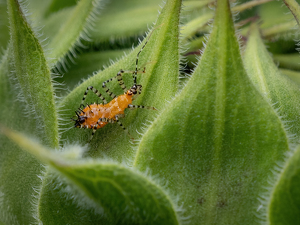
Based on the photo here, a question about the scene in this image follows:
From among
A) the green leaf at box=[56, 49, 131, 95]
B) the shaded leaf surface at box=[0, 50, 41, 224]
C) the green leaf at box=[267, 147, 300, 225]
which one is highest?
the green leaf at box=[267, 147, 300, 225]

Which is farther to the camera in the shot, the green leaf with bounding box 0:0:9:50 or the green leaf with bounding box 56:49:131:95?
the green leaf with bounding box 0:0:9:50

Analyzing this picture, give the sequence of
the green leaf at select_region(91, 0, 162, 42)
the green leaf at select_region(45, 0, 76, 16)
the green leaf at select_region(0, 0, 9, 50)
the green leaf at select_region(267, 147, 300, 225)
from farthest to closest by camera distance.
Answer: the green leaf at select_region(45, 0, 76, 16) → the green leaf at select_region(0, 0, 9, 50) → the green leaf at select_region(91, 0, 162, 42) → the green leaf at select_region(267, 147, 300, 225)

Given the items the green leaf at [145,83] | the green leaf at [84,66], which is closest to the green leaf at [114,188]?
the green leaf at [145,83]

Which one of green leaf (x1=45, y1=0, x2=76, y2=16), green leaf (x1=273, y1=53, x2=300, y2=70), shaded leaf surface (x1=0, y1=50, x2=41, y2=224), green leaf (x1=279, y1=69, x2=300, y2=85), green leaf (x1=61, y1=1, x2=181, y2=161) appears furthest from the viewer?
green leaf (x1=45, y1=0, x2=76, y2=16)

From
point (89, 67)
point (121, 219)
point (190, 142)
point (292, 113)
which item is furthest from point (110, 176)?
point (89, 67)

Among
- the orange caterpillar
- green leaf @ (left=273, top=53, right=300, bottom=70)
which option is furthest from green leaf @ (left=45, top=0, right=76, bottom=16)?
green leaf @ (left=273, top=53, right=300, bottom=70)

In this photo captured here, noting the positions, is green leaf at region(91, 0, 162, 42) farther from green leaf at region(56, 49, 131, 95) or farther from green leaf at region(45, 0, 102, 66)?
green leaf at region(45, 0, 102, 66)

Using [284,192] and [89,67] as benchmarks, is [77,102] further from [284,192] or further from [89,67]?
[284,192]

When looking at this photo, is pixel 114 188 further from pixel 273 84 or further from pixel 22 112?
Answer: pixel 273 84
